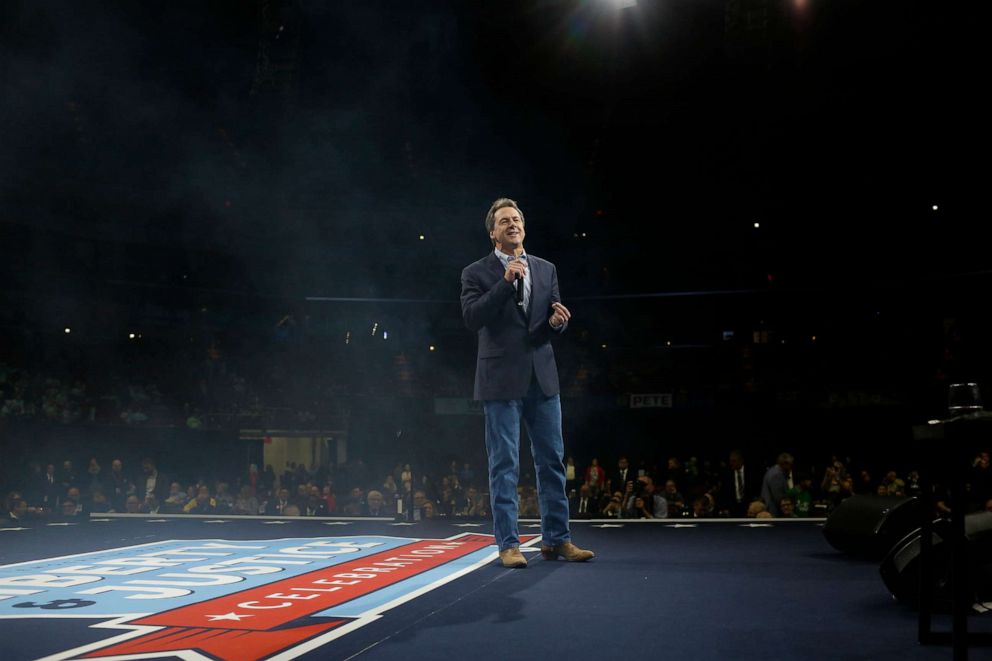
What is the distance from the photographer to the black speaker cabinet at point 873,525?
8.13 ft

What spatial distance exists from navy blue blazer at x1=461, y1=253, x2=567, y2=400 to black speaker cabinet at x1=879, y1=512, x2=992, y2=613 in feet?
3.43

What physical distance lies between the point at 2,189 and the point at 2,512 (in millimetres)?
7617

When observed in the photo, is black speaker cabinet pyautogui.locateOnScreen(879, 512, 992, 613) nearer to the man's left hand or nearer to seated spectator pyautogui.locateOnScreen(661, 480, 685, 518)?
the man's left hand

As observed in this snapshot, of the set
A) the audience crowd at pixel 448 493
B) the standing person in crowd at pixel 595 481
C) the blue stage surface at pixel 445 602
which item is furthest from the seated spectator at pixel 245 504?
the blue stage surface at pixel 445 602

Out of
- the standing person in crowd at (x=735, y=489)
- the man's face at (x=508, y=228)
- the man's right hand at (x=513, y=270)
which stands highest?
the man's face at (x=508, y=228)

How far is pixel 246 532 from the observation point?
3734 millimetres

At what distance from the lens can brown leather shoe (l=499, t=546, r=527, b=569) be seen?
7.84 feet

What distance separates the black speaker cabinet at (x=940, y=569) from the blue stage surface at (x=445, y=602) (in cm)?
5

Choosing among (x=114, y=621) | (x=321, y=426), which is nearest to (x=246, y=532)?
(x=114, y=621)

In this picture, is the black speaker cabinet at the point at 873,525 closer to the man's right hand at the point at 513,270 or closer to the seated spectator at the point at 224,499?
the man's right hand at the point at 513,270

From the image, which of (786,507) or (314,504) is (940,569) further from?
(314,504)

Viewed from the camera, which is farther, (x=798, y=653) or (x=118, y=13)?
(x=118, y=13)

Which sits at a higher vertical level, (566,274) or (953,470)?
(566,274)

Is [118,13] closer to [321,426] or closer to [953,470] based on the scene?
[321,426]
